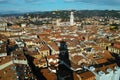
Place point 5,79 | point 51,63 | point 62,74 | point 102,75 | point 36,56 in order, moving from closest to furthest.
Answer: point 5,79 < point 102,75 < point 62,74 < point 51,63 < point 36,56

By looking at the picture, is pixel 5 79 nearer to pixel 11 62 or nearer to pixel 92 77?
pixel 11 62

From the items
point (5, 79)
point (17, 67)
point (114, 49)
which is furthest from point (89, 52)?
point (5, 79)

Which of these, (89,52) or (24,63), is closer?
(24,63)

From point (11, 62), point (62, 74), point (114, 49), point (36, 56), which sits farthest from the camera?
point (114, 49)

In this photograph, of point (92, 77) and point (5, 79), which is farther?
point (92, 77)

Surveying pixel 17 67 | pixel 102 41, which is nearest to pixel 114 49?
pixel 102 41

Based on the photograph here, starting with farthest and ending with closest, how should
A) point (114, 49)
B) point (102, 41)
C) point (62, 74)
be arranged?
point (102, 41) < point (114, 49) < point (62, 74)

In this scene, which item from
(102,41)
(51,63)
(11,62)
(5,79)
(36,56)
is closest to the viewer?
(5,79)

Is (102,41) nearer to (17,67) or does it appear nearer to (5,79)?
(17,67)
